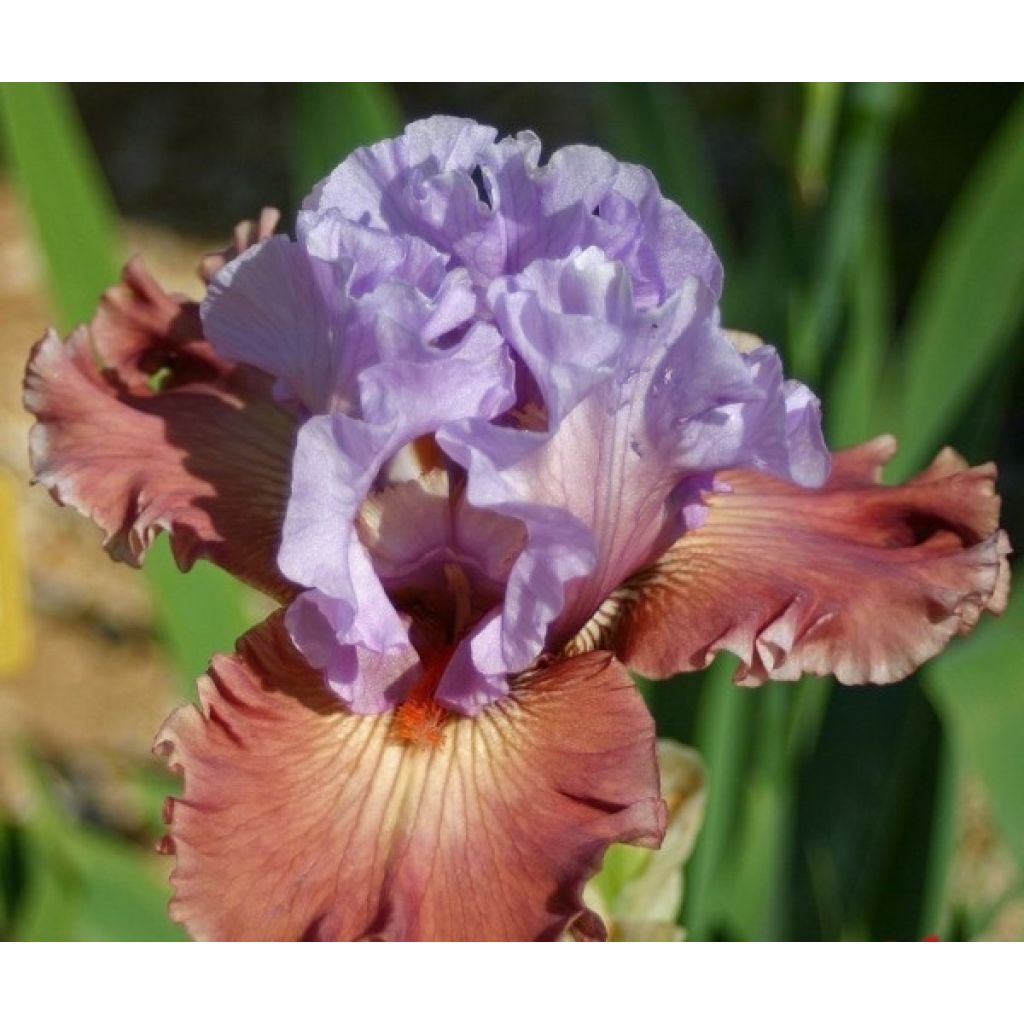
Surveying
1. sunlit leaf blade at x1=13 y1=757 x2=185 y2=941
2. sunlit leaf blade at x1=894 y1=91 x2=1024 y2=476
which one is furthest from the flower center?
sunlit leaf blade at x1=894 y1=91 x2=1024 y2=476

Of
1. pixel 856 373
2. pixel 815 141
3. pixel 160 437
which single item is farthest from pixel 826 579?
pixel 815 141

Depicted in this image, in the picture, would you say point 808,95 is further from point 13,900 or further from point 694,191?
point 13,900

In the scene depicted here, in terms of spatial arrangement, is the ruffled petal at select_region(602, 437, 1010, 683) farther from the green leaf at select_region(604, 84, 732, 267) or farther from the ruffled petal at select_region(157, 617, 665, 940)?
the green leaf at select_region(604, 84, 732, 267)

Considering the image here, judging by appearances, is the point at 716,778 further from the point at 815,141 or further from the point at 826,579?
the point at 815,141

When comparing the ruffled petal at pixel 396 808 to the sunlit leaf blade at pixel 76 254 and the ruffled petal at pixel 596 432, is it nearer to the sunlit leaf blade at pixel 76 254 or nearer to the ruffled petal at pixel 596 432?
the ruffled petal at pixel 596 432

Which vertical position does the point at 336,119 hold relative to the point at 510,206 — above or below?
above

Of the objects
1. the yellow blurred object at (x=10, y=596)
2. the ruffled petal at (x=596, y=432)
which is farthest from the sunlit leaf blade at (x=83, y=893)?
the ruffled petal at (x=596, y=432)

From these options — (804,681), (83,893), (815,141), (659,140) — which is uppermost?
(815,141)

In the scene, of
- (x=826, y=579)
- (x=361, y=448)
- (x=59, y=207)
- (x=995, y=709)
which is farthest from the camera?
(x=59, y=207)
